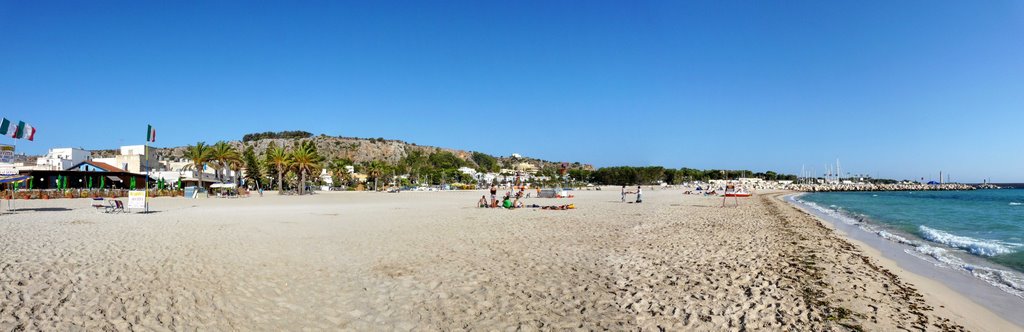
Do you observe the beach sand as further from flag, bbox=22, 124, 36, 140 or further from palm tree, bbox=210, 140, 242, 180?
palm tree, bbox=210, 140, 242, 180

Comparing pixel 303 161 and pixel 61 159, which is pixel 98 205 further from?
pixel 61 159

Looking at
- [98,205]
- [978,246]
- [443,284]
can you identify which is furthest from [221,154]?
[978,246]

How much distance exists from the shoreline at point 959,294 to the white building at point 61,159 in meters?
57.0

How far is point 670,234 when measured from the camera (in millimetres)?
13516

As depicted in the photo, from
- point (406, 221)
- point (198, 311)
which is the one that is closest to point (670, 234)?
point (406, 221)

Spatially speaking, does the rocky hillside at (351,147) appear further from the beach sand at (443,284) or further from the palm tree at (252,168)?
the beach sand at (443,284)

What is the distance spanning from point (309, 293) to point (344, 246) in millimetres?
4158

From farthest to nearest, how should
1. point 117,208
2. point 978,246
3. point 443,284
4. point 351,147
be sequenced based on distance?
point 351,147 < point 117,208 < point 978,246 < point 443,284

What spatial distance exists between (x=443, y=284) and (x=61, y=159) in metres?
55.6

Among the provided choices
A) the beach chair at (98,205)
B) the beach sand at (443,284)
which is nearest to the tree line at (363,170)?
the beach chair at (98,205)

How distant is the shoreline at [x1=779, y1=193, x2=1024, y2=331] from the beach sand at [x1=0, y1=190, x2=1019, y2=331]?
0.11m

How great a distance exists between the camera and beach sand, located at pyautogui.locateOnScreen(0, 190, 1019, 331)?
207 inches

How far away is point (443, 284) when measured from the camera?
270 inches

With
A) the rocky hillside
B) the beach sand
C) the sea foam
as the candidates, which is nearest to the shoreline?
the beach sand
